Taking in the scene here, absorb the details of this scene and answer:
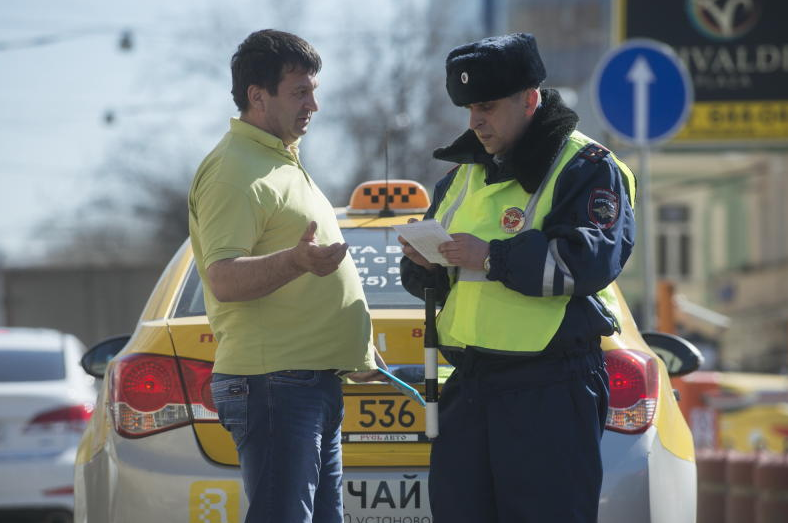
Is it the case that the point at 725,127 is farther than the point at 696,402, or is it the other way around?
the point at 725,127

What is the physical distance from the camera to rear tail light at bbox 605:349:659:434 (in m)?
4.43

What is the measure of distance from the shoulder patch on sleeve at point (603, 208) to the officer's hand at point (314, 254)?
2.12 ft

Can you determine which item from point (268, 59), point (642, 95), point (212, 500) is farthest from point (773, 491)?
point (268, 59)

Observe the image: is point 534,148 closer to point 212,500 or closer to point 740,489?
point 212,500

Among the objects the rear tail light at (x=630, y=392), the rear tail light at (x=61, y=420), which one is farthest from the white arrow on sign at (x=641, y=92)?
the rear tail light at (x=630, y=392)

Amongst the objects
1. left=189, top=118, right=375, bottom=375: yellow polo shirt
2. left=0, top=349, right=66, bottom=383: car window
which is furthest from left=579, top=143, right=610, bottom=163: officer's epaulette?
left=0, top=349, right=66, bottom=383: car window

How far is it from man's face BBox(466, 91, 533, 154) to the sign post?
499 centimetres

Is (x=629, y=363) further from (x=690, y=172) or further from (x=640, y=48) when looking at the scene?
(x=690, y=172)

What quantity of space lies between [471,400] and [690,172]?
39.7 metres

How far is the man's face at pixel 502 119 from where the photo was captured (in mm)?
3736

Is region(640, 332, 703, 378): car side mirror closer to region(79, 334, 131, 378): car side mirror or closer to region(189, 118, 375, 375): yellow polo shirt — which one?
region(189, 118, 375, 375): yellow polo shirt

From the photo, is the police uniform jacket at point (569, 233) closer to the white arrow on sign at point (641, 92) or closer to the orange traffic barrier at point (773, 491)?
the orange traffic barrier at point (773, 491)

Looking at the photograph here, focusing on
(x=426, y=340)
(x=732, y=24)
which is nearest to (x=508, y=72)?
(x=426, y=340)

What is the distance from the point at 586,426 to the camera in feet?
11.8
